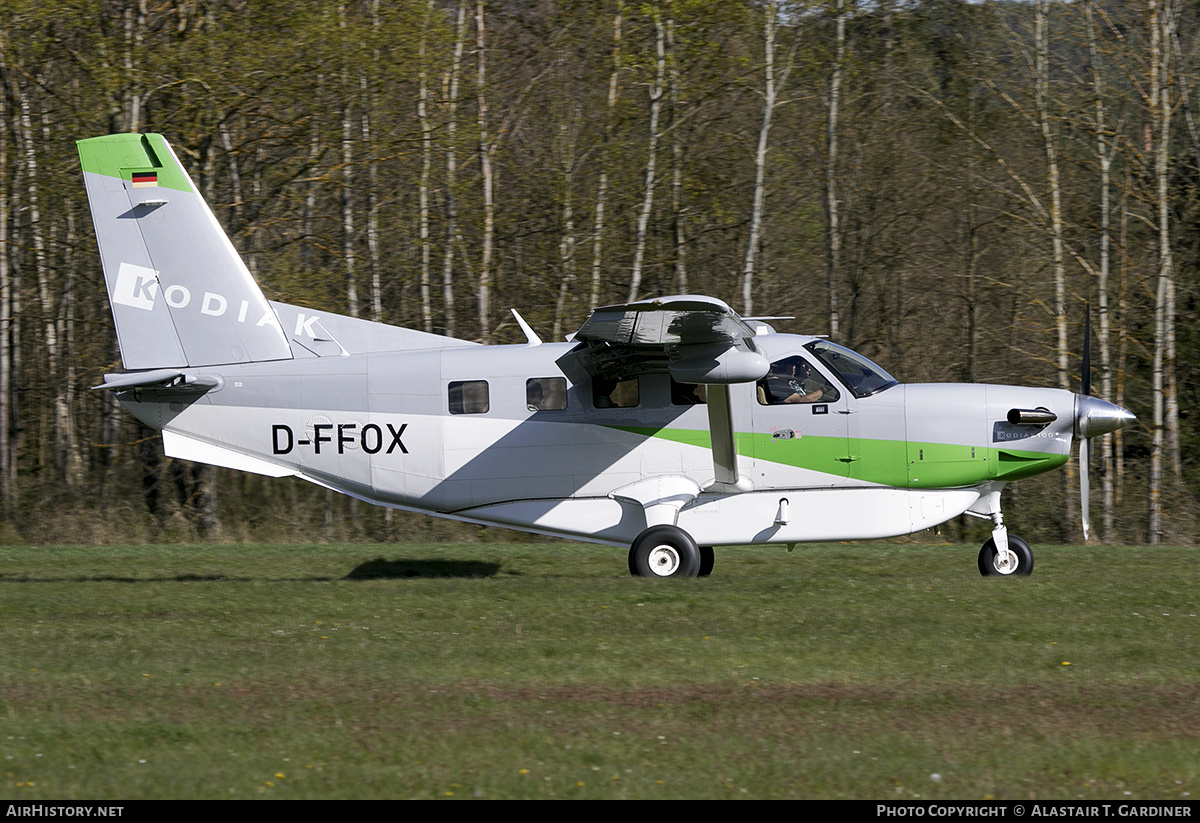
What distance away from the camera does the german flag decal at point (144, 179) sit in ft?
38.0

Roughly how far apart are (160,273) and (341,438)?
2.42 meters

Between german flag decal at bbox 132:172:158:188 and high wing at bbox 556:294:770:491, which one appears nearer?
high wing at bbox 556:294:770:491

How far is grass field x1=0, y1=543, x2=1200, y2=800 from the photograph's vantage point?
524cm

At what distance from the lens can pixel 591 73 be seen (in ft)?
68.7

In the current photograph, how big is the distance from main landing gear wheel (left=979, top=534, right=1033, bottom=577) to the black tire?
2.69 meters

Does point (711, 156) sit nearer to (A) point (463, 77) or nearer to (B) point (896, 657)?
(A) point (463, 77)

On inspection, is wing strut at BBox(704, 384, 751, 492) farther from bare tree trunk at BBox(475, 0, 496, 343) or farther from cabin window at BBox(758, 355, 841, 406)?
bare tree trunk at BBox(475, 0, 496, 343)

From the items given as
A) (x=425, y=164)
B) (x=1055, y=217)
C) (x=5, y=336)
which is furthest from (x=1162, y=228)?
(x=5, y=336)

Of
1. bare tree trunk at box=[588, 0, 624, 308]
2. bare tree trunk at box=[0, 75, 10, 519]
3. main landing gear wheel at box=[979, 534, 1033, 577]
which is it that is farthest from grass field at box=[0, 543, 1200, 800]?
bare tree trunk at box=[588, 0, 624, 308]

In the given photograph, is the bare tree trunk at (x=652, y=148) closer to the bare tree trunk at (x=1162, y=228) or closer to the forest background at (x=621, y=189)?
the forest background at (x=621, y=189)

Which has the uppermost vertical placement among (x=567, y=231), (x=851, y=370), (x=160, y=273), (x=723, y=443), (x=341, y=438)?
(x=567, y=231)

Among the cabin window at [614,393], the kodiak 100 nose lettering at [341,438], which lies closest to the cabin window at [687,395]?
the cabin window at [614,393]

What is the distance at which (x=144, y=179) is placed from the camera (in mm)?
11594

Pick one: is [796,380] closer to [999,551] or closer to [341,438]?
[999,551]
